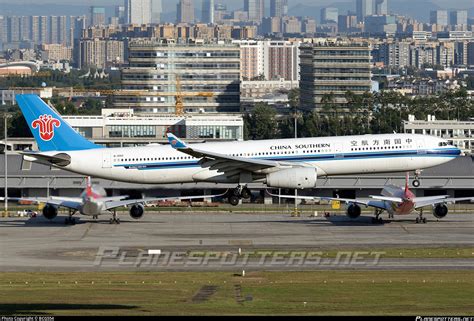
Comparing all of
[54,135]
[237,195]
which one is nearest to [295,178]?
[237,195]

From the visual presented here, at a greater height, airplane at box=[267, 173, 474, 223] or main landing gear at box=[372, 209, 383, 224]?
airplane at box=[267, 173, 474, 223]

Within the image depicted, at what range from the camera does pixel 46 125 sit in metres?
127

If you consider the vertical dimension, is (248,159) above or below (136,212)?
above

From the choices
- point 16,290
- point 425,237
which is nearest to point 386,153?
point 425,237

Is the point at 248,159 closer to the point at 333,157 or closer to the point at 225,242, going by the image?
the point at 333,157

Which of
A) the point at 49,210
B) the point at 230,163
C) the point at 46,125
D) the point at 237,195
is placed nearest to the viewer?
the point at 237,195

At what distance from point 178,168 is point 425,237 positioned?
82.8 feet

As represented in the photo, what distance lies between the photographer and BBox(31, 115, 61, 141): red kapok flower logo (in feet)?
414

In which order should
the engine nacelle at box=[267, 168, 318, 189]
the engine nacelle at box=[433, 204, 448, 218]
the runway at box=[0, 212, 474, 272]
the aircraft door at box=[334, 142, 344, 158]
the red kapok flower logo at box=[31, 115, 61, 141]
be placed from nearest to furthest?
the runway at box=[0, 212, 474, 272] < the engine nacelle at box=[267, 168, 318, 189] < the aircraft door at box=[334, 142, 344, 158] < the engine nacelle at box=[433, 204, 448, 218] < the red kapok flower logo at box=[31, 115, 61, 141]

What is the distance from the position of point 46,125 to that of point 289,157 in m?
23.8

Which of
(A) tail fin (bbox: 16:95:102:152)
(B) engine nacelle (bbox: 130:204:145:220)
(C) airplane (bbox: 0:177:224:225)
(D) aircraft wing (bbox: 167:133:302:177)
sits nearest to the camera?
(D) aircraft wing (bbox: 167:133:302:177)

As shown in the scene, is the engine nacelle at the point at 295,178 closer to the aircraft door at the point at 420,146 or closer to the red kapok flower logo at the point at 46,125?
the aircraft door at the point at 420,146

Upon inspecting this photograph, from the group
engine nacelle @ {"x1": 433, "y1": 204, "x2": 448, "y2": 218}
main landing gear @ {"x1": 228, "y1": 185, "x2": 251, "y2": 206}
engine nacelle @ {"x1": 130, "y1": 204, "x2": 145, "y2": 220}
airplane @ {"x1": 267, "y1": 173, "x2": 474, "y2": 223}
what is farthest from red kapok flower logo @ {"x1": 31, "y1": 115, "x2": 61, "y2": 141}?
engine nacelle @ {"x1": 433, "y1": 204, "x2": 448, "y2": 218}

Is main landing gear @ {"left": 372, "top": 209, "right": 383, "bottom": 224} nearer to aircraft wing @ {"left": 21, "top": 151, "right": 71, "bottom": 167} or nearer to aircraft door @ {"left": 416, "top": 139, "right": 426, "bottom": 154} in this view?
aircraft door @ {"left": 416, "top": 139, "right": 426, "bottom": 154}
